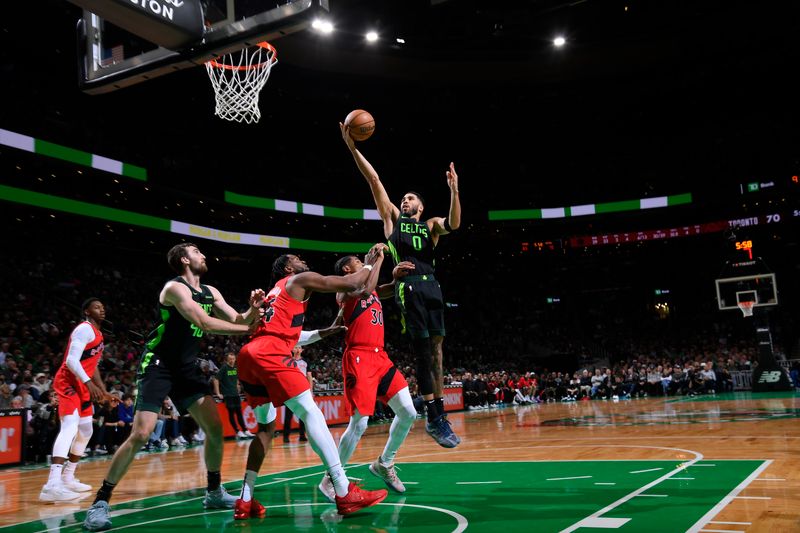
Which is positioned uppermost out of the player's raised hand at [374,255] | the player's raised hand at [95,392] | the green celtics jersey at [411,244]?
the green celtics jersey at [411,244]

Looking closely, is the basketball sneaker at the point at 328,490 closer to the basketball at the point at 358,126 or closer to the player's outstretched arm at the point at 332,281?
the player's outstretched arm at the point at 332,281

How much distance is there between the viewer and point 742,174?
108 ft

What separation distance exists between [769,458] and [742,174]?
3050cm

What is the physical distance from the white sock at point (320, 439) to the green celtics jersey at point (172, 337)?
3.41 feet

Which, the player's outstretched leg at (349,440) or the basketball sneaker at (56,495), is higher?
the player's outstretched leg at (349,440)

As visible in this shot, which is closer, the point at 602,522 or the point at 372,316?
the point at 602,522

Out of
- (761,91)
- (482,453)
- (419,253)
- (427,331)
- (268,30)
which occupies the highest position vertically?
(761,91)

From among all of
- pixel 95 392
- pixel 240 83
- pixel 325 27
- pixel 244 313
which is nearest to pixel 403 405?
pixel 244 313

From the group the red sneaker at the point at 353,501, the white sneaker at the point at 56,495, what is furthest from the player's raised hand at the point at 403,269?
the white sneaker at the point at 56,495

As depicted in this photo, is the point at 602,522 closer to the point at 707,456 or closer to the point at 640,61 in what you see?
the point at 707,456

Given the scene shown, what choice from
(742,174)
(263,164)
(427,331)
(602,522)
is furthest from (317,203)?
(602,522)

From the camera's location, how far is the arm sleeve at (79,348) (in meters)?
6.89

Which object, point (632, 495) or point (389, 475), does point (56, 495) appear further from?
point (632, 495)

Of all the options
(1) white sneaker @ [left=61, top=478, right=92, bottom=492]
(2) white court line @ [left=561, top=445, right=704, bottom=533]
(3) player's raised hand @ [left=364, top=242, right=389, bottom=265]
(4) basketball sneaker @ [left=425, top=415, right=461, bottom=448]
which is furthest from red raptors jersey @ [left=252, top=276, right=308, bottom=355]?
(1) white sneaker @ [left=61, top=478, right=92, bottom=492]
